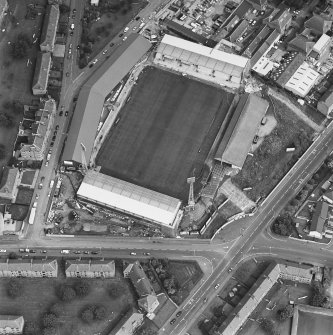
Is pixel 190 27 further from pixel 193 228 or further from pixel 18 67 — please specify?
pixel 193 228

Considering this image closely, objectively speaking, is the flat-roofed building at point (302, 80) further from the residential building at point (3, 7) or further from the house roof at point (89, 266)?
the residential building at point (3, 7)

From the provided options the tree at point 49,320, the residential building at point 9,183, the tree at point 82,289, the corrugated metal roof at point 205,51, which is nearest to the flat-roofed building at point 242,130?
the corrugated metal roof at point 205,51

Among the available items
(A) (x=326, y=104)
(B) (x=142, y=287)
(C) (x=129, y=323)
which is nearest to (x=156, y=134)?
(B) (x=142, y=287)

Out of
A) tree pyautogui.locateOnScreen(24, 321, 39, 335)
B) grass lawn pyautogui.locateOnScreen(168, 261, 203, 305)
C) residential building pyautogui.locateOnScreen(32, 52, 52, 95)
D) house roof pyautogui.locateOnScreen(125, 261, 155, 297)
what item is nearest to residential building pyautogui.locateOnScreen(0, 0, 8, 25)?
residential building pyautogui.locateOnScreen(32, 52, 52, 95)

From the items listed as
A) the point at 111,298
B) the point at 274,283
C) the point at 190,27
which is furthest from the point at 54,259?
the point at 190,27

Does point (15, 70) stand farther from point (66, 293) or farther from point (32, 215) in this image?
point (66, 293)
